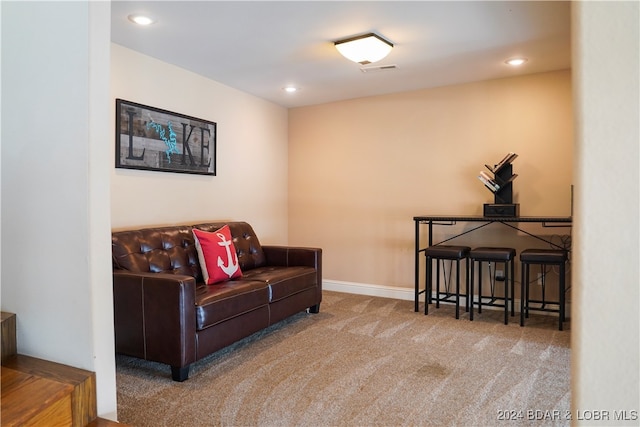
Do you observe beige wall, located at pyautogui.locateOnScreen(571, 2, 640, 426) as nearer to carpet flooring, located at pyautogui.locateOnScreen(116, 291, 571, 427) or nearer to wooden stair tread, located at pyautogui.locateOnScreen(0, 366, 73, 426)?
wooden stair tread, located at pyautogui.locateOnScreen(0, 366, 73, 426)

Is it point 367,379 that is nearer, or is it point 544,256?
point 367,379

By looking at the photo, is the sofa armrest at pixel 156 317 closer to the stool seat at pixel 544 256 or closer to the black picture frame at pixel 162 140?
the black picture frame at pixel 162 140

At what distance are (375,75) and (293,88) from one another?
0.94m

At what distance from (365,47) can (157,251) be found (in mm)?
2200

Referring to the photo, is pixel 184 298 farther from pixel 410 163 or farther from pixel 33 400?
pixel 410 163

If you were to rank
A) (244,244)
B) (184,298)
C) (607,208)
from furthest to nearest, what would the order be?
(244,244) → (184,298) → (607,208)

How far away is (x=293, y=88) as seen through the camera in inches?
176

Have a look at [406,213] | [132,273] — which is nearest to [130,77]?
[132,273]

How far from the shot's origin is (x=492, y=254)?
362 cm

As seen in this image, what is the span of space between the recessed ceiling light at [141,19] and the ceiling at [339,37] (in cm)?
5

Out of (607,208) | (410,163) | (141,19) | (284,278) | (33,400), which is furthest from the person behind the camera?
Answer: (410,163)

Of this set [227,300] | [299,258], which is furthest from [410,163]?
[227,300]

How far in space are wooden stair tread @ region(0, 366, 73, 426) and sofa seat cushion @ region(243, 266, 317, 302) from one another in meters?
2.15

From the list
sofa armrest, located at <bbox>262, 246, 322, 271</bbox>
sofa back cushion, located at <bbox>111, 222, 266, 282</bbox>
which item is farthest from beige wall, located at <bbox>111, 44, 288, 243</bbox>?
sofa armrest, located at <bbox>262, 246, 322, 271</bbox>
